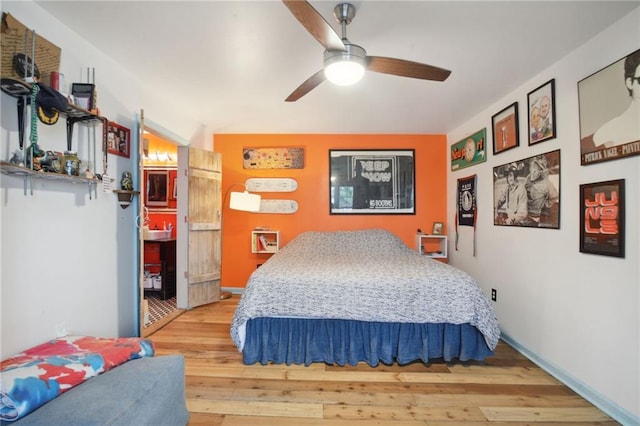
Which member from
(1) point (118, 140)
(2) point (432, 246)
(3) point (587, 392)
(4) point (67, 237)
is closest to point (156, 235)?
(1) point (118, 140)

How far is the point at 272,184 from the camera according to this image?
4023mm

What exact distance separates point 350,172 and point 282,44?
2.29 metres

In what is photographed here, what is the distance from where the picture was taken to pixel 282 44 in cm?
191

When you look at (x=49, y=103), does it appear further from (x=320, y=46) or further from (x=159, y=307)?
(x=159, y=307)

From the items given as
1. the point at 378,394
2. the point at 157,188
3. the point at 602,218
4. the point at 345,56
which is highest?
the point at 345,56

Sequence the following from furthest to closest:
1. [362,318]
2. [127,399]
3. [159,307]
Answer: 1. [159,307]
2. [362,318]
3. [127,399]

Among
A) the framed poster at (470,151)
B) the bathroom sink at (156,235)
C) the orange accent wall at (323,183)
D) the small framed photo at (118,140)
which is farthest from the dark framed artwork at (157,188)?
the framed poster at (470,151)

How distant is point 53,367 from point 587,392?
9.92ft

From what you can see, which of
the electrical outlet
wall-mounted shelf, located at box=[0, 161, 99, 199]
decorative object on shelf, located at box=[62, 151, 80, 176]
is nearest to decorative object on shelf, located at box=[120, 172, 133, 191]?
wall-mounted shelf, located at box=[0, 161, 99, 199]

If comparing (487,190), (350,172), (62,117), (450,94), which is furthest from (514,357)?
(62,117)

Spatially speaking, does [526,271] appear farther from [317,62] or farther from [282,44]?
[282,44]

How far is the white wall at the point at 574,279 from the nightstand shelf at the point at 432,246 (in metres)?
0.96

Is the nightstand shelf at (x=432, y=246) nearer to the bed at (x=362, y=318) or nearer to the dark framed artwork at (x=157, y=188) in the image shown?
the bed at (x=362, y=318)

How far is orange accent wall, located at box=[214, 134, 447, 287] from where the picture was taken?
13.2 ft
